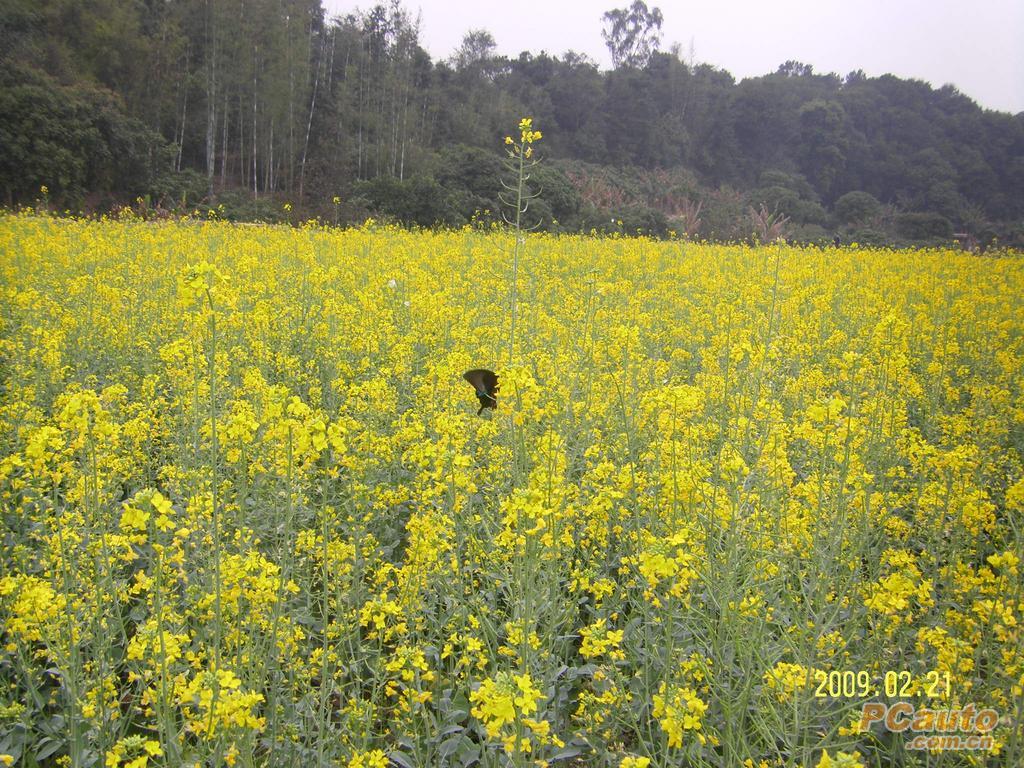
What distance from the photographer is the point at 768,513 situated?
231cm

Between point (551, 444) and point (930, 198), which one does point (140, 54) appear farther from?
point (930, 198)

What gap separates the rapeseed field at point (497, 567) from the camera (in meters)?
1.75

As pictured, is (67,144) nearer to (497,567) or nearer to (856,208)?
(497,567)

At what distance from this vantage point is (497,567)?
2.29 meters

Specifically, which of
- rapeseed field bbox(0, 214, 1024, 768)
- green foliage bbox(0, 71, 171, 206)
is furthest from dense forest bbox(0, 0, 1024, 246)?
rapeseed field bbox(0, 214, 1024, 768)

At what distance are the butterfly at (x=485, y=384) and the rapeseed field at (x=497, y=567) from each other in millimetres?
199

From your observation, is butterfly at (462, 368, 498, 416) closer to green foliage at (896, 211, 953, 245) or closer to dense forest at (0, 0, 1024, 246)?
dense forest at (0, 0, 1024, 246)

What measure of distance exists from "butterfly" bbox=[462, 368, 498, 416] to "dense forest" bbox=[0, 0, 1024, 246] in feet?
29.0

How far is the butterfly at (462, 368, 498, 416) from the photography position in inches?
109

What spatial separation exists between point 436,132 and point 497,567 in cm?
3207

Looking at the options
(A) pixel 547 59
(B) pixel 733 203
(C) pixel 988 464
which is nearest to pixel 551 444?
(C) pixel 988 464

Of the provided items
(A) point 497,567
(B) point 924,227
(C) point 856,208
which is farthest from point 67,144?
(C) point 856,208

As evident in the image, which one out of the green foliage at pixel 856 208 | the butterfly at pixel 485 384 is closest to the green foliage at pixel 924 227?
the green foliage at pixel 856 208

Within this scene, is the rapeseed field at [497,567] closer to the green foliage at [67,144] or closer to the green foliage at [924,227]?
the green foliage at [67,144]
